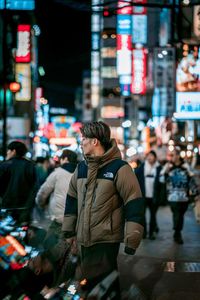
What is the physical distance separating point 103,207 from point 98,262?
551 mm

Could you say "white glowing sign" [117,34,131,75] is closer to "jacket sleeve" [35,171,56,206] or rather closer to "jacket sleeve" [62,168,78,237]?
"jacket sleeve" [35,171,56,206]

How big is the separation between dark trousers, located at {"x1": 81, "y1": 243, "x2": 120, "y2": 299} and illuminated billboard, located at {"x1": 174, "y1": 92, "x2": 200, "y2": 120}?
13.2m

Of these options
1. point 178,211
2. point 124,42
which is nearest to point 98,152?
point 178,211

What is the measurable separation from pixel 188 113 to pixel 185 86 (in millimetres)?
2220

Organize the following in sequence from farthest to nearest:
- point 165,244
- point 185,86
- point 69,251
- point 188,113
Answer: point 185,86, point 188,113, point 165,244, point 69,251

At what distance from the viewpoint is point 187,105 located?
19.7 m

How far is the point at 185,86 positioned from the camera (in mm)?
21516

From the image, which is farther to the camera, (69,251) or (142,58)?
(142,58)

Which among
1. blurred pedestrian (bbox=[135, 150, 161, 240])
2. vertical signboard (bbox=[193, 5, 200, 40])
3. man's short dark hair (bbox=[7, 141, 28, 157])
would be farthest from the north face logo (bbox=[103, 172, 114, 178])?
vertical signboard (bbox=[193, 5, 200, 40])

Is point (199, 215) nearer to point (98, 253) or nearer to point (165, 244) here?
point (165, 244)

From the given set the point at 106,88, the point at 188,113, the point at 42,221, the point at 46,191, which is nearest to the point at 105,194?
the point at 46,191

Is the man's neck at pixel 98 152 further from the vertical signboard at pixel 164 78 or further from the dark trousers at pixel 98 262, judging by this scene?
the vertical signboard at pixel 164 78

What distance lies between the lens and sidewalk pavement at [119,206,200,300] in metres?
8.60

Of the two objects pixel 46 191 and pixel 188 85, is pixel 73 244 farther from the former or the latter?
pixel 188 85
